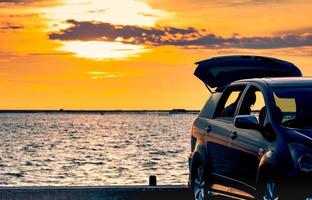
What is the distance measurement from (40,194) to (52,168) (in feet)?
178

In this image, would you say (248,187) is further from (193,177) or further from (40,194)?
(40,194)

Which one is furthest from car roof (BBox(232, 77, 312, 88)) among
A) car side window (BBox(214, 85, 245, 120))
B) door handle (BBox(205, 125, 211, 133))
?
door handle (BBox(205, 125, 211, 133))

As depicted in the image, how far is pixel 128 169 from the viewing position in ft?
217

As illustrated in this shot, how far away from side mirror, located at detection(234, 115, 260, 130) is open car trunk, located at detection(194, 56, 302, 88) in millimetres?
3292

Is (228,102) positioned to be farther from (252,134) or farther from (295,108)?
(252,134)

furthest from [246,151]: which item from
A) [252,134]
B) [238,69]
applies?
[238,69]

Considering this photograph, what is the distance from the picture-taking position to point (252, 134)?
10.8 metres

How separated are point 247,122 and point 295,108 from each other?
51.1 inches

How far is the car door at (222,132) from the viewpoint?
11758 millimetres

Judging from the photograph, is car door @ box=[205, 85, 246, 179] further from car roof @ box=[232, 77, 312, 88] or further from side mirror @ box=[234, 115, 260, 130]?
side mirror @ box=[234, 115, 260, 130]

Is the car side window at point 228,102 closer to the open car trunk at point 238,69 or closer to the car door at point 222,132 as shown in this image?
the car door at point 222,132

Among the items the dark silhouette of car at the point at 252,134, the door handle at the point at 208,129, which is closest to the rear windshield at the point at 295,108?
the dark silhouette of car at the point at 252,134

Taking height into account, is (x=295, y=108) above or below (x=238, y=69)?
below

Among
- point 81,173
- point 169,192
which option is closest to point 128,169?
point 81,173
